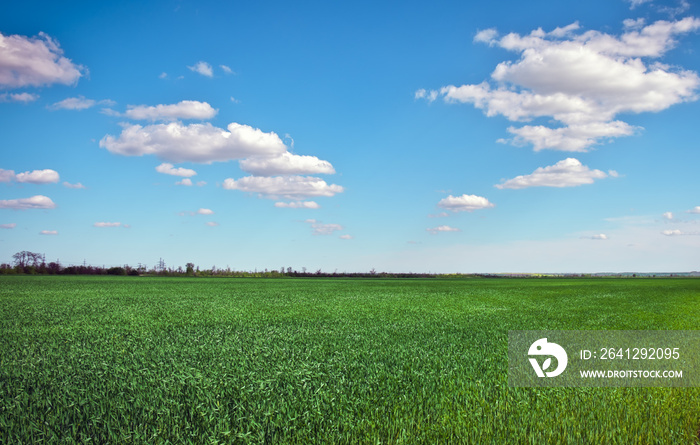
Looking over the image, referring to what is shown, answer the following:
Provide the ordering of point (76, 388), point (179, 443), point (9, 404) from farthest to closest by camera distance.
A: point (76, 388) < point (9, 404) < point (179, 443)

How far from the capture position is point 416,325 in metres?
14.6

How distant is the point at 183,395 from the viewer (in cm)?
636

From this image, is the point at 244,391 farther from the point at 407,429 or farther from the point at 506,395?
the point at 506,395

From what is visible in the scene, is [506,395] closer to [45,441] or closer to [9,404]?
[45,441]

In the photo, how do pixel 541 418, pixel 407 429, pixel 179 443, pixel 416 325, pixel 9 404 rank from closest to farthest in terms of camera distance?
pixel 179 443, pixel 407 429, pixel 541 418, pixel 9 404, pixel 416 325

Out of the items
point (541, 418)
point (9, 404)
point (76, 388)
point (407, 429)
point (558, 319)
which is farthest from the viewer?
point (558, 319)

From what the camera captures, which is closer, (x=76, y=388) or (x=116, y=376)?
(x=76, y=388)

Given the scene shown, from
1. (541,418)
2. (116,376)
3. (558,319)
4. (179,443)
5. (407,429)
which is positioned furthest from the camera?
(558,319)

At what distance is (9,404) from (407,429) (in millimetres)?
5532

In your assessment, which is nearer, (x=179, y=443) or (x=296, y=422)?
(x=179, y=443)

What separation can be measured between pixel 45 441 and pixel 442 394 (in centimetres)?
506

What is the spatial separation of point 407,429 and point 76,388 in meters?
5.04

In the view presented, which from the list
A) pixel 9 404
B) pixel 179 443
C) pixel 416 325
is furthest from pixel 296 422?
pixel 416 325

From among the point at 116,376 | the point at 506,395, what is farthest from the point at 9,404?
the point at 506,395
